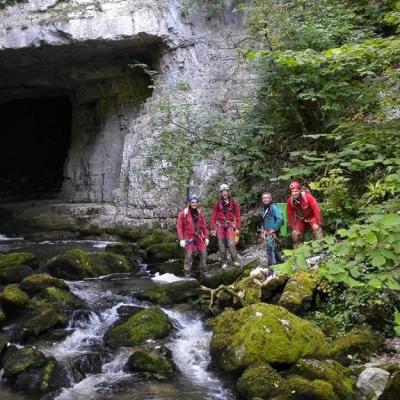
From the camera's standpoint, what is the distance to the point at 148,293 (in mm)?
8281

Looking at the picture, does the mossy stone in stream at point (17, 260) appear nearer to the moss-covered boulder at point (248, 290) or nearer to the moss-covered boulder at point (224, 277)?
the moss-covered boulder at point (224, 277)

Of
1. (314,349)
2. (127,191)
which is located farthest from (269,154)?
(127,191)

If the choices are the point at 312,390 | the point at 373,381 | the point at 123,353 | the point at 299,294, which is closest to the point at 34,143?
the point at 123,353

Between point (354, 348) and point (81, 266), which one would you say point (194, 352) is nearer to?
point (354, 348)

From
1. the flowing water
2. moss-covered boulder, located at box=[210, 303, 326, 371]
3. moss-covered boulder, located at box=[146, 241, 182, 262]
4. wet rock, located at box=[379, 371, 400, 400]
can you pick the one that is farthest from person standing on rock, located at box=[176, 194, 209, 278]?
wet rock, located at box=[379, 371, 400, 400]

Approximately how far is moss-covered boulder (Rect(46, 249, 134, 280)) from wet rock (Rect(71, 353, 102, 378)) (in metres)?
3.87

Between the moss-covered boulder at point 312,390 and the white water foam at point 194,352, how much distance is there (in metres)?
0.87

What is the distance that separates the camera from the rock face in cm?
1476

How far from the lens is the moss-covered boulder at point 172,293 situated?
806 cm

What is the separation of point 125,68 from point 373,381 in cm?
1561

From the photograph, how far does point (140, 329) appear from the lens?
675cm

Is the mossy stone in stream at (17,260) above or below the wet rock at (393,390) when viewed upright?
below

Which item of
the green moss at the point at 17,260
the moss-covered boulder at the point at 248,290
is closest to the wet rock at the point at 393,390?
the moss-covered boulder at the point at 248,290

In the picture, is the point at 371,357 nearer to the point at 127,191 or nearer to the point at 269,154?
→ the point at 269,154
